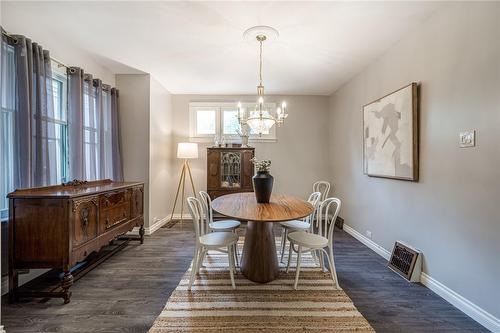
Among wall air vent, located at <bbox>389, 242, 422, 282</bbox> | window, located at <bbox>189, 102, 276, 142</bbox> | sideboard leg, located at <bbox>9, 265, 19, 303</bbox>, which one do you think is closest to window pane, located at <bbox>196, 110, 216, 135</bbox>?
window, located at <bbox>189, 102, 276, 142</bbox>

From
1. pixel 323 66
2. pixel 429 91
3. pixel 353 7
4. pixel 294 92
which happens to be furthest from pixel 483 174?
pixel 294 92

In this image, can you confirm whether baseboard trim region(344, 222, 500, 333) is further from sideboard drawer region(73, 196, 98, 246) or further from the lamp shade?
the lamp shade

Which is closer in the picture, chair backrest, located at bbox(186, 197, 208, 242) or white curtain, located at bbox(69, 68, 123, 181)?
chair backrest, located at bbox(186, 197, 208, 242)

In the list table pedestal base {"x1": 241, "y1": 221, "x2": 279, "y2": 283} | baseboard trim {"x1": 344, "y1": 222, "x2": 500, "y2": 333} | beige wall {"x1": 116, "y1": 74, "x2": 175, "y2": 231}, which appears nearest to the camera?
baseboard trim {"x1": 344, "y1": 222, "x2": 500, "y2": 333}

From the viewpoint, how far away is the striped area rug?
179cm

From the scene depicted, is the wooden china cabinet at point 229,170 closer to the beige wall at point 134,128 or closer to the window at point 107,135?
the beige wall at point 134,128

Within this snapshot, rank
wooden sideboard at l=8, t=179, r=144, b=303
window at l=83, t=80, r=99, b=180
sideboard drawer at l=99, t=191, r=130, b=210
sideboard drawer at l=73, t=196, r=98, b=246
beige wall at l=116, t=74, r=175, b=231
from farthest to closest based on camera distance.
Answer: beige wall at l=116, t=74, r=175, b=231 → window at l=83, t=80, r=99, b=180 → sideboard drawer at l=99, t=191, r=130, b=210 → sideboard drawer at l=73, t=196, r=98, b=246 → wooden sideboard at l=8, t=179, r=144, b=303

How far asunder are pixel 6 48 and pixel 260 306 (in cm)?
320

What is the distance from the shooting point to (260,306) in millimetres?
2014

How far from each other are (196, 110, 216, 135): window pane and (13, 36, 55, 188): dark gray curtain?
269 centimetres

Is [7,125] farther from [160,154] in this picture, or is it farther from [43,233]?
[160,154]

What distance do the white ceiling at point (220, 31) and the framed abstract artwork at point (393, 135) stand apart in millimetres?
688

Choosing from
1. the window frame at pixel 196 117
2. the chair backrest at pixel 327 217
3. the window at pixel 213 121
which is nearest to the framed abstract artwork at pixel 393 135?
the chair backrest at pixel 327 217

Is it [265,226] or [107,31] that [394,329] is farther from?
[107,31]
